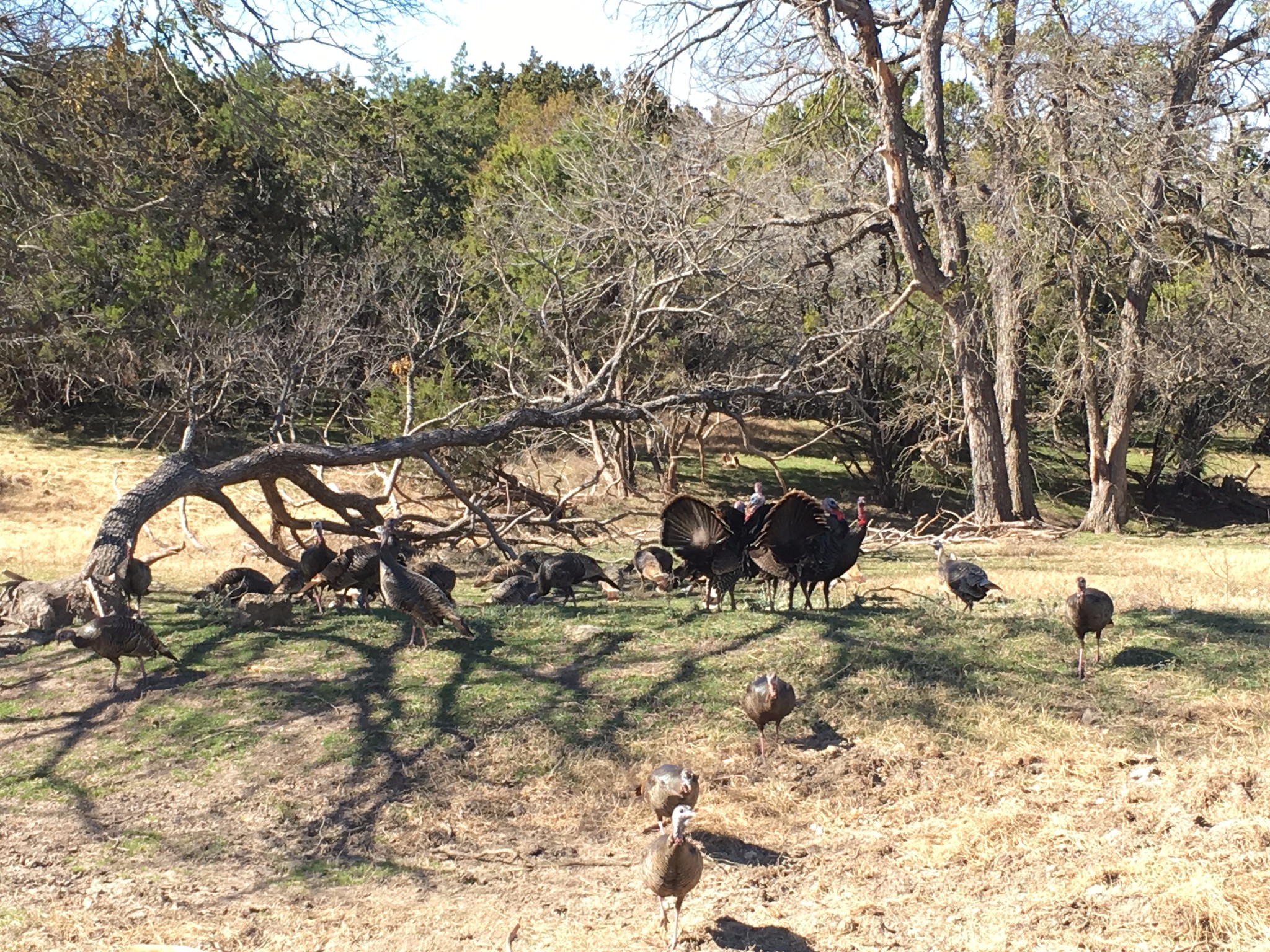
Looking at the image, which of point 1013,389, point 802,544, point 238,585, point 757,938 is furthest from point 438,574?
point 1013,389

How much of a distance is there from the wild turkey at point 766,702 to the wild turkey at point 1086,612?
2.06 meters

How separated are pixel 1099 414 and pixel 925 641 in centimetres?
1525

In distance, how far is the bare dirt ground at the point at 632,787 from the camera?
516cm

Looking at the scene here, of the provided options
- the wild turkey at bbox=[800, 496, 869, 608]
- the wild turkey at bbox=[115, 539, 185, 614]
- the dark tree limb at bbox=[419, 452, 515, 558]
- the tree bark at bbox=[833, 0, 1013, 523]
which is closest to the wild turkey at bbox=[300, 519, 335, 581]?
the wild turkey at bbox=[115, 539, 185, 614]

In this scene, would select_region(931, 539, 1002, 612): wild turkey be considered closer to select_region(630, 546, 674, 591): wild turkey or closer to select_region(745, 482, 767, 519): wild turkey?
select_region(745, 482, 767, 519): wild turkey

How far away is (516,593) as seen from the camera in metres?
11.0

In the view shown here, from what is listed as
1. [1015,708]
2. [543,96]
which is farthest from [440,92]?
[1015,708]

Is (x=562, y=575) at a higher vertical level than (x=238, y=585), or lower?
higher

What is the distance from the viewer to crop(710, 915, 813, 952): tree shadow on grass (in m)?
5.03

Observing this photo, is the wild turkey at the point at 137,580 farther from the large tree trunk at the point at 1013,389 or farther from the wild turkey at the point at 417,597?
the large tree trunk at the point at 1013,389

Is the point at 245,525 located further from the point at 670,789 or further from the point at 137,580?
the point at 670,789

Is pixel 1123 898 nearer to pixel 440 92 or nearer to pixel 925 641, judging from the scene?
pixel 925 641

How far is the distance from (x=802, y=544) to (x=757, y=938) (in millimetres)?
4572

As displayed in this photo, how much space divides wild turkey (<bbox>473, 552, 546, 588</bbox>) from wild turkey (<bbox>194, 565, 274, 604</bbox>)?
2374 mm
